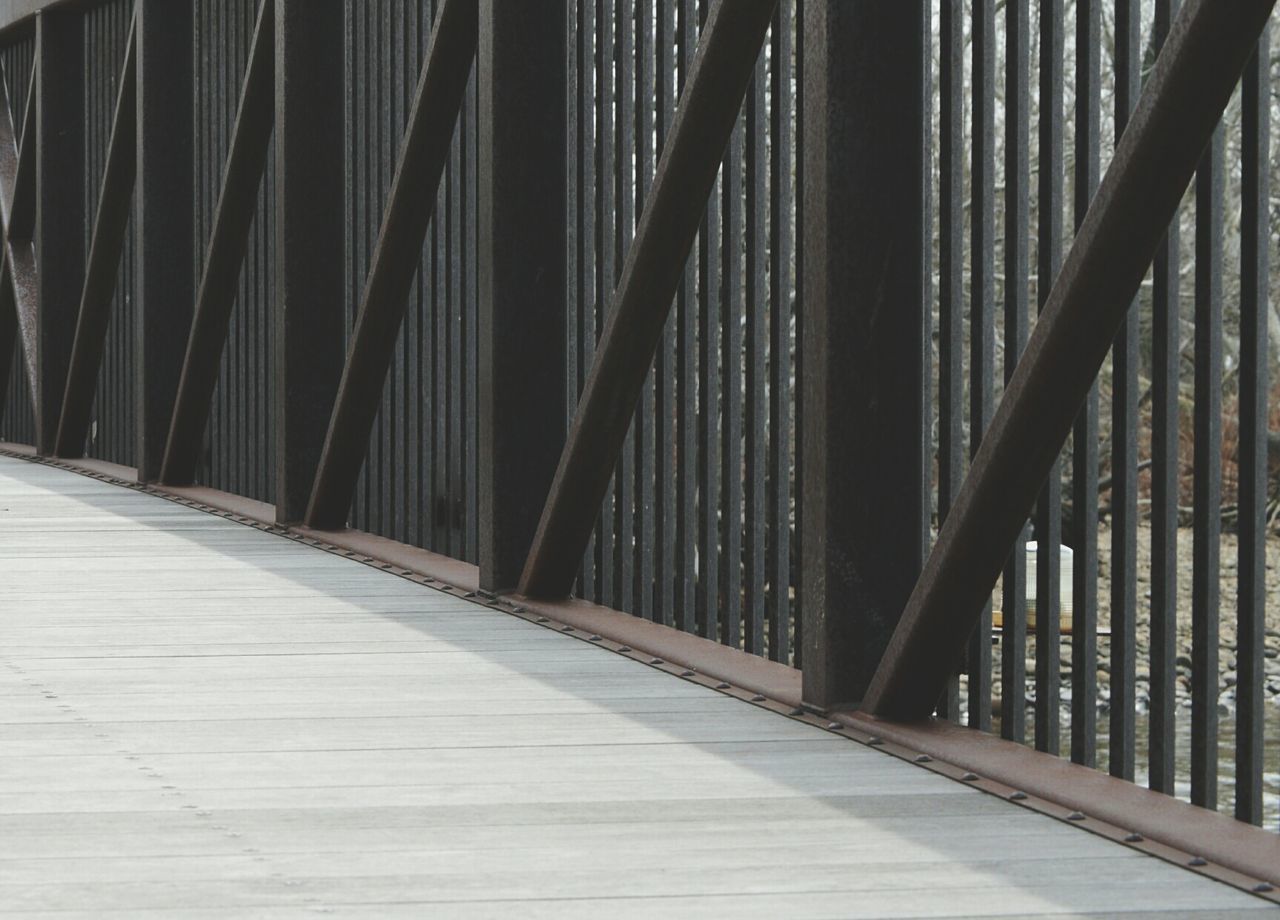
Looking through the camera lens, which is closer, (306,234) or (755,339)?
(755,339)

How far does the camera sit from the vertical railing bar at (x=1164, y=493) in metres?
3.22

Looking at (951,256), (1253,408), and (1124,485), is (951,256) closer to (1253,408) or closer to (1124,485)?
(1124,485)

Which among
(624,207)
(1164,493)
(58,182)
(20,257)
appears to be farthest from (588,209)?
(20,257)

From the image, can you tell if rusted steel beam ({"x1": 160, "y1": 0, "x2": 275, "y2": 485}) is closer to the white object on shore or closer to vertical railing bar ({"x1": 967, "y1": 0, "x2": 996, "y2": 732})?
the white object on shore

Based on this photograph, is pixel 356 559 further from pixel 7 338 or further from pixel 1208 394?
pixel 7 338

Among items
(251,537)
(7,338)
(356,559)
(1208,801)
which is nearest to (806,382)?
(1208,801)

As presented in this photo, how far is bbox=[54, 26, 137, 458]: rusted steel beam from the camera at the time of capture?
986 cm

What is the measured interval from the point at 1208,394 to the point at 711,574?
190 centimetres

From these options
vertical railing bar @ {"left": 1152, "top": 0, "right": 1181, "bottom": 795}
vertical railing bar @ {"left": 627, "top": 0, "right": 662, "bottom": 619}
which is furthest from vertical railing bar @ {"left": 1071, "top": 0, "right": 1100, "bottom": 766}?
vertical railing bar @ {"left": 627, "top": 0, "right": 662, "bottom": 619}

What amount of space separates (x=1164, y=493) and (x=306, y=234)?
4598mm

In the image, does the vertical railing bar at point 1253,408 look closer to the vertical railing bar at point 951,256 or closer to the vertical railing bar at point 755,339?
the vertical railing bar at point 951,256

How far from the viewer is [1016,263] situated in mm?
3568

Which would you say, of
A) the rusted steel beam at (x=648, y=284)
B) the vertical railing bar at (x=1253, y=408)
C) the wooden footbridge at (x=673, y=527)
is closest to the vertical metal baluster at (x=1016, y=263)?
the wooden footbridge at (x=673, y=527)

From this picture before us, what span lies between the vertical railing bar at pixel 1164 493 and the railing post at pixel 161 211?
6.75 meters
